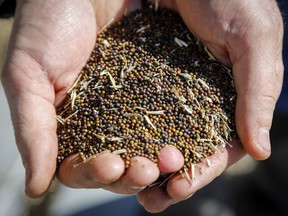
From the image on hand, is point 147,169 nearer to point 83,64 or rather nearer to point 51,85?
point 51,85

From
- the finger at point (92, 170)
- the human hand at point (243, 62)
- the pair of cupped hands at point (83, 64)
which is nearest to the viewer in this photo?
the finger at point (92, 170)

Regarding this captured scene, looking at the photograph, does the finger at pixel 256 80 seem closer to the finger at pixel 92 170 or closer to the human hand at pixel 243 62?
the human hand at pixel 243 62

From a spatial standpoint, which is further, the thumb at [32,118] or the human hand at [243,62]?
the human hand at [243,62]

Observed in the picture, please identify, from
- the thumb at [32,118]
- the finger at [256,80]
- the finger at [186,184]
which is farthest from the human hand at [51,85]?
the finger at [256,80]

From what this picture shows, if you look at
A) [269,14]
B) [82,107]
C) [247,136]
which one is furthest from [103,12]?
[247,136]

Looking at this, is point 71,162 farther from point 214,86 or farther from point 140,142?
point 214,86

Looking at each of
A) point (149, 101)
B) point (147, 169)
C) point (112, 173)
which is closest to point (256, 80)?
point (149, 101)

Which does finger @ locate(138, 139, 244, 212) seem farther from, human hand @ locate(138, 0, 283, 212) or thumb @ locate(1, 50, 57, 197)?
thumb @ locate(1, 50, 57, 197)

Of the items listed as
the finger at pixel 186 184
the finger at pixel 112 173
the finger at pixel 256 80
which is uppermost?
the finger at pixel 256 80
